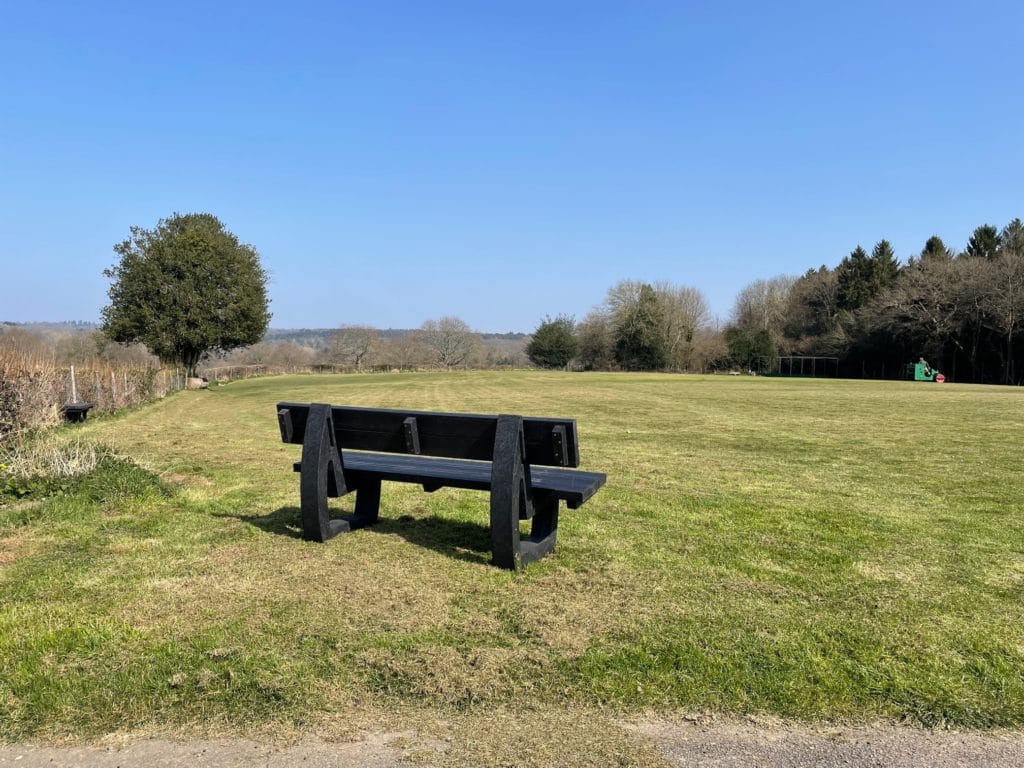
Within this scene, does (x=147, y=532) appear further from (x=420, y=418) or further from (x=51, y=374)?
(x=51, y=374)

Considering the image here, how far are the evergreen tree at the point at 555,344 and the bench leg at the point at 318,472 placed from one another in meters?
68.4

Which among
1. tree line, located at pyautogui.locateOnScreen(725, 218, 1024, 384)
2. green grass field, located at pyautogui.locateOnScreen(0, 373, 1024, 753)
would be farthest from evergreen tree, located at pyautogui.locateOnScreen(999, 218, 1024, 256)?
green grass field, located at pyautogui.locateOnScreen(0, 373, 1024, 753)

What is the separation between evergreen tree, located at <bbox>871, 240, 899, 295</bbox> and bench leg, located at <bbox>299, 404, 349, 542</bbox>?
66525 mm

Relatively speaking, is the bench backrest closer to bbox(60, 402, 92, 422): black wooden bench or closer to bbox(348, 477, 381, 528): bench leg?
bbox(348, 477, 381, 528): bench leg

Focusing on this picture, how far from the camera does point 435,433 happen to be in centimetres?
459

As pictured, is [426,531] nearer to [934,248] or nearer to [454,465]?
[454,465]

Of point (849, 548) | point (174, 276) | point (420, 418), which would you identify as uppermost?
point (174, 276)

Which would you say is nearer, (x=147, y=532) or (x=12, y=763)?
(x=12, y=763)

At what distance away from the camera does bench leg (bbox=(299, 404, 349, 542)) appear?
4.84 meters

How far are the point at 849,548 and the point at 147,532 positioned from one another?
17.8 feet

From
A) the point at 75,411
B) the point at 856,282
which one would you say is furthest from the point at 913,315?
the point at 75,411

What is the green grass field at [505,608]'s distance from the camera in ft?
9.04

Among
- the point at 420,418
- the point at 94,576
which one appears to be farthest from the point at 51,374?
the point at 420,418

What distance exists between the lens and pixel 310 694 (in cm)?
277
